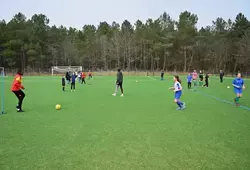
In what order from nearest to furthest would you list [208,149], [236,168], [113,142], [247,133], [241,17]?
[236,168]
[208,149]
[113,142]
[247,133]
[241,17]

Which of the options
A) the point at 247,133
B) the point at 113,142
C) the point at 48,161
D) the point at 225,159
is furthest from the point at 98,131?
the point at 247,133

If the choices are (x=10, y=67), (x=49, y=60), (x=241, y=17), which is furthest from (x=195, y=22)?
(x=10, y=67)

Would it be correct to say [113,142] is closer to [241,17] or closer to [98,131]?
[98,131]

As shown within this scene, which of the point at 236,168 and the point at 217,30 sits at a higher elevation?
the point at 217,30

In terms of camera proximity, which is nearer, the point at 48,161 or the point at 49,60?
the point at 48,161

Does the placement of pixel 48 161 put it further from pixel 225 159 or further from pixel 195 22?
pixel 195 22

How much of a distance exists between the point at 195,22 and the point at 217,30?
7901 mm

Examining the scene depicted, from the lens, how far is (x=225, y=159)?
5.03m

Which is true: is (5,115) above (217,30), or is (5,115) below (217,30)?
below

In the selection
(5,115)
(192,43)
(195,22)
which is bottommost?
(5,115)

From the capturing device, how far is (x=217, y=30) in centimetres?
7644

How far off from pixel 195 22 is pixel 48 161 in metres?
76.4

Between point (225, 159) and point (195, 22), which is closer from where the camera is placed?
point (225, 159)

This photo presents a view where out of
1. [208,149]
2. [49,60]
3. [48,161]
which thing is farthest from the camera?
[49,60]
